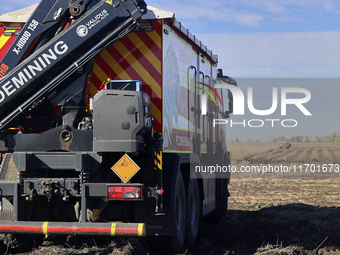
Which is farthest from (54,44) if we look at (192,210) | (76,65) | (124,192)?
(192,210)

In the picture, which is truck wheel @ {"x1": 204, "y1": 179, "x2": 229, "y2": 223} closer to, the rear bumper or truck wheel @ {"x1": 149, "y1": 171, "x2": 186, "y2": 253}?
truck wheel @ {"x1": 149, "y1": 171, "x2": 186, "y2": 253}

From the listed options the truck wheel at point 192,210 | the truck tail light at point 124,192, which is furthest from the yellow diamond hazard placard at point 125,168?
the truck wheel at point 192,210

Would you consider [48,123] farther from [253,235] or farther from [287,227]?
[287,227]

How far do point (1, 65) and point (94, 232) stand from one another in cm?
263

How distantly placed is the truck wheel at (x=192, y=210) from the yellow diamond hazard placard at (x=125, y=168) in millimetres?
1970

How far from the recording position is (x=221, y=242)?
351 inches

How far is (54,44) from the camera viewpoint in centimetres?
666

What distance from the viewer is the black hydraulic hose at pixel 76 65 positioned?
6.76 metres

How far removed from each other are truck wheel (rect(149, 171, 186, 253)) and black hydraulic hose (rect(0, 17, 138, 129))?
2173mm

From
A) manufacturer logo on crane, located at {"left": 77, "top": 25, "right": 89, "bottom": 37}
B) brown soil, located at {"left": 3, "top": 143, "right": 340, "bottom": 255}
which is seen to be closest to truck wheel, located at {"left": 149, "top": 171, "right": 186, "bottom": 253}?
brown soil, located at {"left": 3, "top": 143, "right": 340, "bottom": 255}

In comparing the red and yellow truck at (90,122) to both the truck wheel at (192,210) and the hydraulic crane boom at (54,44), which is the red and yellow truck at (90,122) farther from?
the truck wheel at (192,210)

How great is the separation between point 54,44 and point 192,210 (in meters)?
3.94

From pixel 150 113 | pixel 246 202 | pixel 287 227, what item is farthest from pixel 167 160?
pixel 246 202

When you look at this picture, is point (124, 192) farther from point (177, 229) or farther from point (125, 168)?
point (177, 229)
